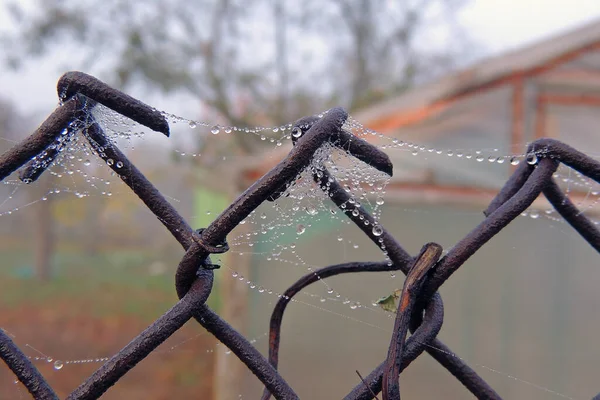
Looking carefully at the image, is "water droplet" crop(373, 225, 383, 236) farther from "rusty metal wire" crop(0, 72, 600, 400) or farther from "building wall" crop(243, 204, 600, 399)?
"building wall" crop(243, 204, 600, 399)

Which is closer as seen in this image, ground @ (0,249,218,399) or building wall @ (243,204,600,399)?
building wall @ (243,204,600,399)

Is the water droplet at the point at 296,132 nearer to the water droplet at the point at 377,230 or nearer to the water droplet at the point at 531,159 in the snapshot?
the water droplet at the point at 377,230

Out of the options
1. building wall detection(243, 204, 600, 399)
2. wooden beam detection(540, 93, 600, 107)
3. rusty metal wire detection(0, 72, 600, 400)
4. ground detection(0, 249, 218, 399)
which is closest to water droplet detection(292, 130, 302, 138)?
rusty metal wire detection(0, 72, 600, 400)

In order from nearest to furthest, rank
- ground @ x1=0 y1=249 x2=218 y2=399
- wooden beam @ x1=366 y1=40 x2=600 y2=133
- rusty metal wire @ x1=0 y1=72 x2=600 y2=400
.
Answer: rusty metal wire @ x1=0 y1=72 x2=600 y2=400 < wooden beam @ x1=366 y1=40 x2=600 y2=133 < ground @ x1=0 y1=249 x2=218 y2=399

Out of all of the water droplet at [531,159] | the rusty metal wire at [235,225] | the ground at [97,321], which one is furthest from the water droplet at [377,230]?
the ground at [97,321]

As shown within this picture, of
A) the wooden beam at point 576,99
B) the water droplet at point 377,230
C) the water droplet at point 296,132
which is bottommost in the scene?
the water droplet at point 377,230

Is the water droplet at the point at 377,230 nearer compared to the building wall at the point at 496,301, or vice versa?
the water droplet at the point at 377,230

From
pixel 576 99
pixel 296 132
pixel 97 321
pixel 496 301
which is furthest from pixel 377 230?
pixel 97 321

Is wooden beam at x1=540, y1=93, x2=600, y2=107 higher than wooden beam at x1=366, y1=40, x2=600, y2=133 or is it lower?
lower
